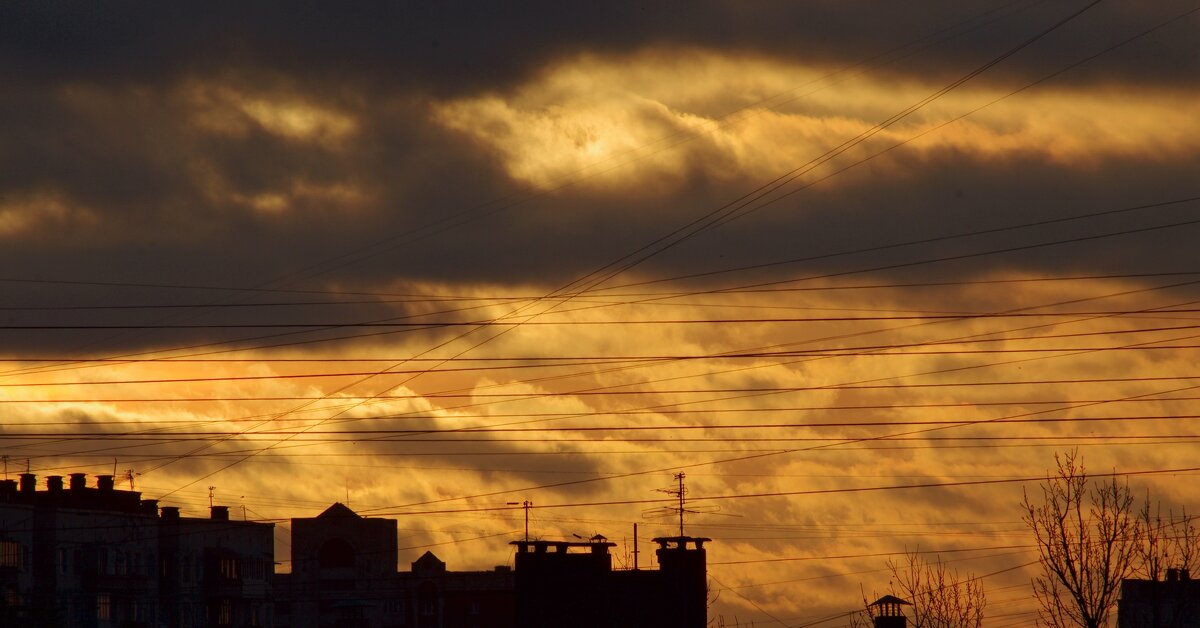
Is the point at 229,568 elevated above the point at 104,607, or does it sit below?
above

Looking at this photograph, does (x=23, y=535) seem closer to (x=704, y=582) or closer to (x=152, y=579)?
(x=152, y=579)

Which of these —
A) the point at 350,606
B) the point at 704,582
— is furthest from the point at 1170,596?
the point at 350,606

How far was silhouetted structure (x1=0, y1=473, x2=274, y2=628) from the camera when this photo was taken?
123188 millimetres

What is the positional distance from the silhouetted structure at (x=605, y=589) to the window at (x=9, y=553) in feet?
160

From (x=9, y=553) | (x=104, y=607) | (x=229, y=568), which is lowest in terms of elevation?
(x=104, y=607)

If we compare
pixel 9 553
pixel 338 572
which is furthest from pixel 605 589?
pixel 338 572

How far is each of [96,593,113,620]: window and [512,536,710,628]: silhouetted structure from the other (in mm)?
54385

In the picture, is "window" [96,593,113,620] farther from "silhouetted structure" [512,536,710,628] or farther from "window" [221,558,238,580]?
"silhouetted structure" [512,536,710,628]

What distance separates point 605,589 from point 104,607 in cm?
5910

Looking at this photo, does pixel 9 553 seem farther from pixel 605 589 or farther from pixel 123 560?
pixel 605 589

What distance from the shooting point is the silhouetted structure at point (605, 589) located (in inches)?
3278

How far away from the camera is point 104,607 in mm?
130375

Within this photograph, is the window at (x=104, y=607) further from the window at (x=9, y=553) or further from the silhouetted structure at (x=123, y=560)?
the window at (x=9, y=553)

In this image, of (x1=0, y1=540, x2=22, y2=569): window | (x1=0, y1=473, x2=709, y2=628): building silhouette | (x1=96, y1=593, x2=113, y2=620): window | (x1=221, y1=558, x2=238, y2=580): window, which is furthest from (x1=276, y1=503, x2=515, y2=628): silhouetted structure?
(x1=0, y1=540, x2=22, y2=569): window
